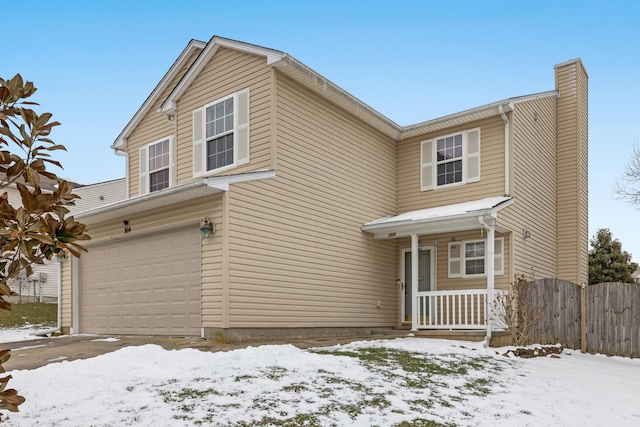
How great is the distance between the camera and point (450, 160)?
13930 millimetres

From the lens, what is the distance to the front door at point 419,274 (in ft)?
45.8

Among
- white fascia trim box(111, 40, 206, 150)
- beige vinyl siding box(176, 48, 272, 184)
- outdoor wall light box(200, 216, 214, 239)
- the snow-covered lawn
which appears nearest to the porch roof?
the snow-covered lawn

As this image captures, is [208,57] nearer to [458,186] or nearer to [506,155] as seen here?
[458,186]

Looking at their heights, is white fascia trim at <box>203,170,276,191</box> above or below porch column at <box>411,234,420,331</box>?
above

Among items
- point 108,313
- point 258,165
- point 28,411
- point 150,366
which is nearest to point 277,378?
point 150,366

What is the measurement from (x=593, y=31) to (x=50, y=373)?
20293mm

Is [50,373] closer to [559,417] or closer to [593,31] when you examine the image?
[559,417]

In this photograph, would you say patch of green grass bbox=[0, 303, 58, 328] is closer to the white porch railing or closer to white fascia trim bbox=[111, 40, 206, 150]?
white fascia trim bbox=[111, 40, 206, 150]

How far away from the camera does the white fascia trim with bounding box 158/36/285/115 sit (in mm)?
10734

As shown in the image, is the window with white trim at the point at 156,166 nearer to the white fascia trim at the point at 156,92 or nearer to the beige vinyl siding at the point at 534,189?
the white fascia trim at the point at 156,92

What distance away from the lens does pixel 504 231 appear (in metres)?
12.4

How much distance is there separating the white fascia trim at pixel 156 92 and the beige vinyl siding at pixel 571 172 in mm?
11154

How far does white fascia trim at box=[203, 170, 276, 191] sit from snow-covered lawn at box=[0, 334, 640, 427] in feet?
9.97

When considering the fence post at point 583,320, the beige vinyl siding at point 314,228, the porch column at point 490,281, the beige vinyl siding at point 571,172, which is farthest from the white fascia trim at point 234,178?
the beige vinyl siding at point 571,172
